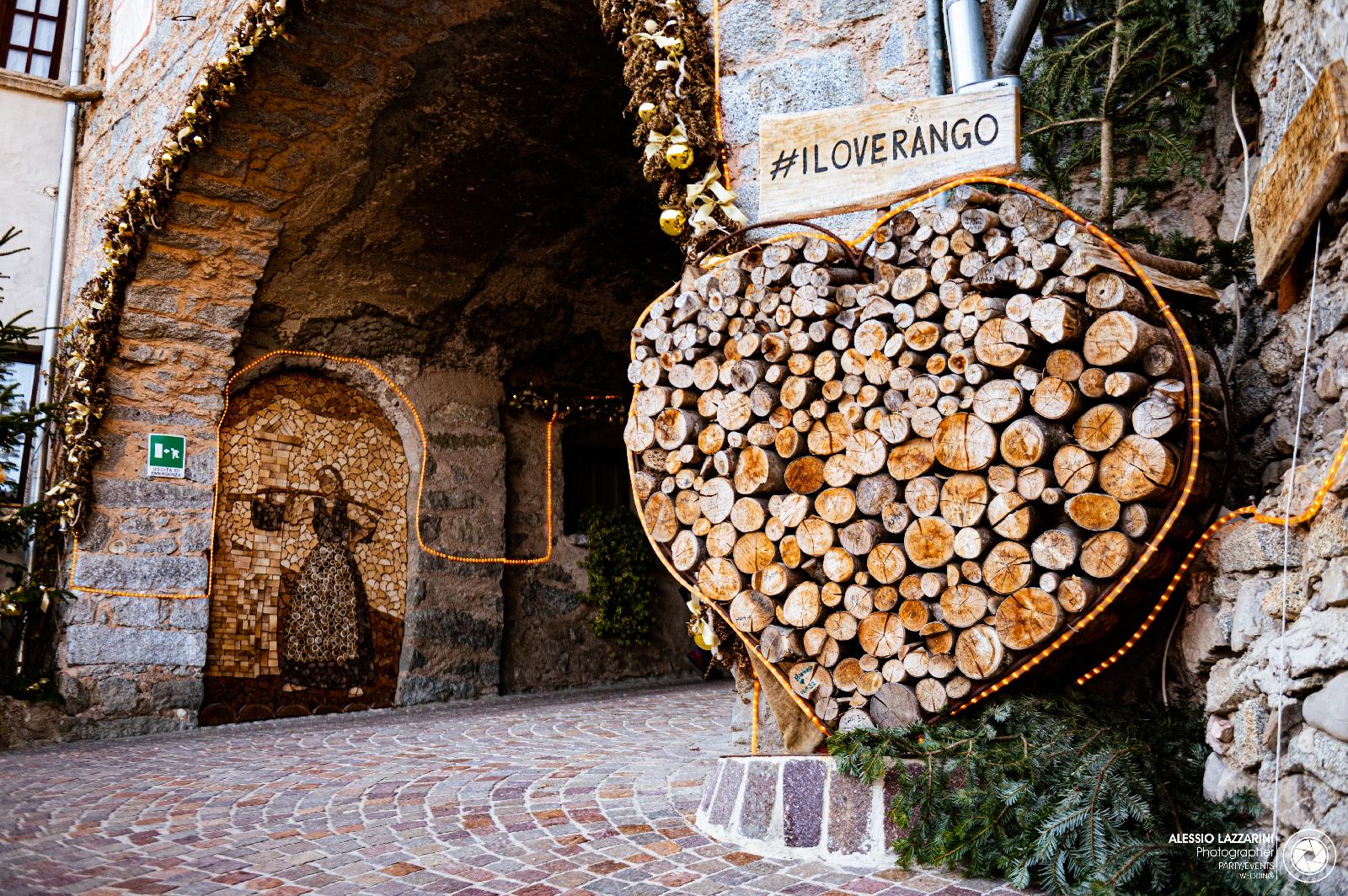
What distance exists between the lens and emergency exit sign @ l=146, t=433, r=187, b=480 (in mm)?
6043

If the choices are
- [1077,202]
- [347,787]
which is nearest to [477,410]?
[347,787]

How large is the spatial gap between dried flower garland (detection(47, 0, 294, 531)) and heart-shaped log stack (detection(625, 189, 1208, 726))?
359 centimetres

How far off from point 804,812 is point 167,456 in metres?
4.78

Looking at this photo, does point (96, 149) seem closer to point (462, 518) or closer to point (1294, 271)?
point (462, 518)

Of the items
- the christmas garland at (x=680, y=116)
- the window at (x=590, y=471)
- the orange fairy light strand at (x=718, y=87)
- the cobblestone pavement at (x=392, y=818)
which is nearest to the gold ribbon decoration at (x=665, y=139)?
the christmas garland at (x=680, y=116)

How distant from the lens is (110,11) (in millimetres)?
7164

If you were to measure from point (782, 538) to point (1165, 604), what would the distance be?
1.01 m

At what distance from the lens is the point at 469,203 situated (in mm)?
6719

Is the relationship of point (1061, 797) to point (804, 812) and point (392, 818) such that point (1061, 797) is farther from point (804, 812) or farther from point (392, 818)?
point (392, 818)

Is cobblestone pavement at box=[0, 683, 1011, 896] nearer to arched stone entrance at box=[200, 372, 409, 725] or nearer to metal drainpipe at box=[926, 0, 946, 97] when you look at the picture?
arched stone entrance at box=[200, 372, 409, 725]

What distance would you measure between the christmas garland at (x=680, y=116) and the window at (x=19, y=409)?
449 cm

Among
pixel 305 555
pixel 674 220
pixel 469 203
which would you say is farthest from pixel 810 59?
pixel 305 555

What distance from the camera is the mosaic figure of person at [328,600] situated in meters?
6.59

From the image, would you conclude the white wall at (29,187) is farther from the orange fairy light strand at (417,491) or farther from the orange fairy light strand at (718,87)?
the orange fairy light strand at (718,87)
